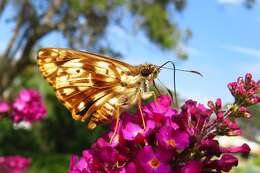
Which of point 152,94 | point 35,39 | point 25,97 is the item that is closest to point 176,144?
point 152,94

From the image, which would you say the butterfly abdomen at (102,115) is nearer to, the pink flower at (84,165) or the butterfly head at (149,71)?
the butterfly head at (149,71)

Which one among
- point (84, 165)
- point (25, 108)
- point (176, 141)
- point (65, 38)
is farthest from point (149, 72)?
point (65, 38)

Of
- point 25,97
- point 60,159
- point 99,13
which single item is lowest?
point 60,159

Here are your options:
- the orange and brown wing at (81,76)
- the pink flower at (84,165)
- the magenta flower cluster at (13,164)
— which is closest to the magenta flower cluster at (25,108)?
the magenta flower cluster at (13,164)

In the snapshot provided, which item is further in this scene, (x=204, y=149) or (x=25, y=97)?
(x=25, y=97)

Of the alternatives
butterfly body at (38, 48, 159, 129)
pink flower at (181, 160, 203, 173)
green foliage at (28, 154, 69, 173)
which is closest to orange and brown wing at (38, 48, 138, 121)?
butterfly body at (38, 48, 159, 129)

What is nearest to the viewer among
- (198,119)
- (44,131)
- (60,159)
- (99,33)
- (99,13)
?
(198,119)

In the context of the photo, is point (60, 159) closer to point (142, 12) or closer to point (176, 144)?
point (142, 12)
